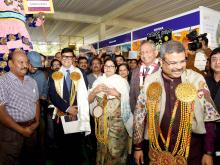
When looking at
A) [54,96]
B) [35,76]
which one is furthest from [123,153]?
[35,76]

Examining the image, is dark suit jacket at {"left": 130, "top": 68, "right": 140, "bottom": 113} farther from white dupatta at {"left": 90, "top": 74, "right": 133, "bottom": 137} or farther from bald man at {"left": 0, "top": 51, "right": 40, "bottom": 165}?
bald man at {"left": 0, "top": 51, "right": 40, "bottom": 165}

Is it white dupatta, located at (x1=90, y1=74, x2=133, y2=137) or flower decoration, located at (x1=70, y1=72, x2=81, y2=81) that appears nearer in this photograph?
white dupatta, located at (x1=90, y1=74, x2=133, y2=137)

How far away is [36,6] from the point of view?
3.44 meters

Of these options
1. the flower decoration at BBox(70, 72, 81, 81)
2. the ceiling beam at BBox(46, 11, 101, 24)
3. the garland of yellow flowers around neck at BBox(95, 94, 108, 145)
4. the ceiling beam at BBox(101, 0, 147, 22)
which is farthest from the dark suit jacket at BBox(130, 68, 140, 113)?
the ceiling beam at BBox(46, 11, 101, 24)

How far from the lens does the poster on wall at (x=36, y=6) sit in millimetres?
3434

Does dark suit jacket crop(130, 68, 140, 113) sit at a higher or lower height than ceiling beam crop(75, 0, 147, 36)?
lower

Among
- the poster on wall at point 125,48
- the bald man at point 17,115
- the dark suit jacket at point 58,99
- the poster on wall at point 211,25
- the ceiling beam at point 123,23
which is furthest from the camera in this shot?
the ceiling beam at point 123,23

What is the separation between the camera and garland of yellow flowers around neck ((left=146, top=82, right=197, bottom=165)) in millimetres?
1875

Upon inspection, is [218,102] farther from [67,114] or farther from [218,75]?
[67,114]

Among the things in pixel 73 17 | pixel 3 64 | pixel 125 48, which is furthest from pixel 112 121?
pixel 73 17

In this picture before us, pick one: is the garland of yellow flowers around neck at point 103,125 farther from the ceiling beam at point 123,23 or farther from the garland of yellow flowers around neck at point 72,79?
the ceiling beam at point 123,23

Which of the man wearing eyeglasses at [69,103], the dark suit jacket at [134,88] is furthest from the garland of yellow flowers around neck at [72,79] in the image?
the dark suit jacket at [134,88]

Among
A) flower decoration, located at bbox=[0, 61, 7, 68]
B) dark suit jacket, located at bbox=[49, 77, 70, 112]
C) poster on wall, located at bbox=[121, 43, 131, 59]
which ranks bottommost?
dark suit jacket, located at bbox=[49, 77, 70, 112]

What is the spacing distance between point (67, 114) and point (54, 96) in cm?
30
